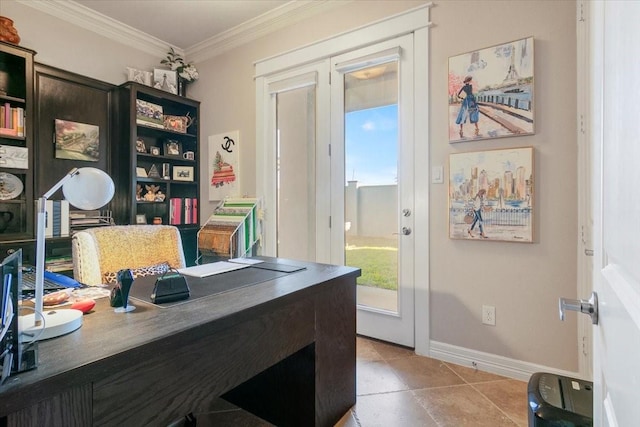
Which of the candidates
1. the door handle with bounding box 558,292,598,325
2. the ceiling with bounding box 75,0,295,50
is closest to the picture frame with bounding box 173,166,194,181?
the ceiling with bounding box 75,0,295,50

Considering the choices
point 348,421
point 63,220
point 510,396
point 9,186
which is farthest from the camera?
point 63,220

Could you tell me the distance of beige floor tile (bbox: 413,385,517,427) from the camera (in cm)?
164

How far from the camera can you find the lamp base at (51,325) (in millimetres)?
810

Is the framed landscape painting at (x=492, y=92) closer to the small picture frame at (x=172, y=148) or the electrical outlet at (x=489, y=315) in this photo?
the electrical outlet at (x=489, y=315)

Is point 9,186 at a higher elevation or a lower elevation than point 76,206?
higher

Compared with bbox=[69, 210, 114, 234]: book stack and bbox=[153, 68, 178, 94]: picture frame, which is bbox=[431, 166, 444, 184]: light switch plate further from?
bbox=[69, 210, 114, 234]: book stack

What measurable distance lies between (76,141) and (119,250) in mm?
1680

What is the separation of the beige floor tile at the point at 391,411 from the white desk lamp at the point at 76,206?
1385mm

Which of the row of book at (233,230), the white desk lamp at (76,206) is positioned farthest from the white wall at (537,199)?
the white desk lamp at (76,206)

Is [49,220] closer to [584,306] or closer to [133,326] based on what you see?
[133,326]

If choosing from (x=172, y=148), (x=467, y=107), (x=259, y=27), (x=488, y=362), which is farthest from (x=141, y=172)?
(x=488, y=362)

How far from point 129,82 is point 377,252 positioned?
287 cm

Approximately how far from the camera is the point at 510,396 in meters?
1.88

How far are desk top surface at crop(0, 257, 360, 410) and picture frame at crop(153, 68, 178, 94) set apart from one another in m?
3.06
